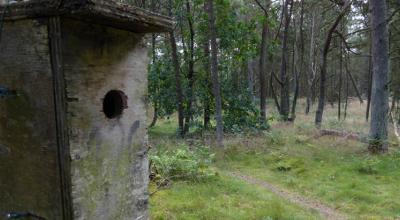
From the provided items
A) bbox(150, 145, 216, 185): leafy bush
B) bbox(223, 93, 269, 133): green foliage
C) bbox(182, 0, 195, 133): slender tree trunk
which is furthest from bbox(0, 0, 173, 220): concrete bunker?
bbox(182, 0, 195, 133): slender tree trunk

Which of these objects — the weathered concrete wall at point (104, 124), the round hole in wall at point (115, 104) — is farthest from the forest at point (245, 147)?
the round hole in wall at point (115, 104)

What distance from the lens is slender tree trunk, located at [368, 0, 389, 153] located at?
432 inches

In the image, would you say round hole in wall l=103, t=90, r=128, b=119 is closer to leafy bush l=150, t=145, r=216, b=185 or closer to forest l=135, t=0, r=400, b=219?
forest l=135, t=0, r=400, b=219

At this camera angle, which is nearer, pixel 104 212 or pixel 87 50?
pixel 87 50

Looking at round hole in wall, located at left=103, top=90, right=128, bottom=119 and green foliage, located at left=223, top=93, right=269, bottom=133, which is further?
green foliage, located at left=223, top=93, right=269, bottom=133

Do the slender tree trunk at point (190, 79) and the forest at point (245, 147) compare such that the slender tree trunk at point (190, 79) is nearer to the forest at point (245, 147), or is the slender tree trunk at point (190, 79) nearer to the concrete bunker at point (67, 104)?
the forest at point (245, 147)

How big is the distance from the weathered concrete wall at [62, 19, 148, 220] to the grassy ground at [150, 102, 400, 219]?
2.61m

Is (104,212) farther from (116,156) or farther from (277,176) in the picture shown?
(277,176)

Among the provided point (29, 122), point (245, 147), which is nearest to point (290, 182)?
point (245, 147)

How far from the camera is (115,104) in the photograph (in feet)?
10.9

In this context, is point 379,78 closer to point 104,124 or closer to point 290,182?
point 290,182

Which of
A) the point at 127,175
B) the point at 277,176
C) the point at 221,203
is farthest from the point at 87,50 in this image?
the point at 277,176

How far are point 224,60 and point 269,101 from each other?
21.4m

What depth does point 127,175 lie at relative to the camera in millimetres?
3416
